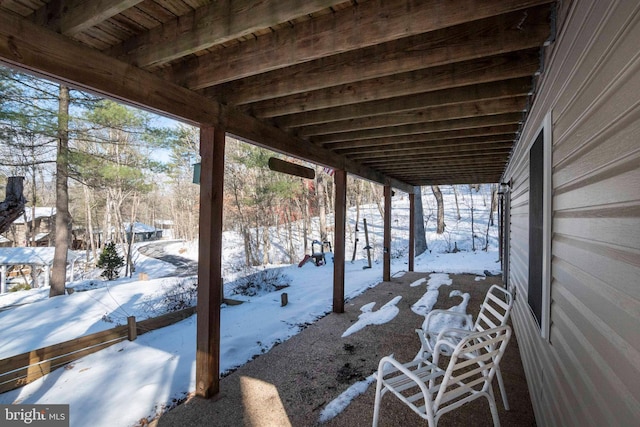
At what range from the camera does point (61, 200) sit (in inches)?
329

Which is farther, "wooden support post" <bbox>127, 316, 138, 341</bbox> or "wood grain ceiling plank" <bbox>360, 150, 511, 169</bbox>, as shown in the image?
"wood grain ceiling plank" <bbox>360, 150, 511, 169</bbox>

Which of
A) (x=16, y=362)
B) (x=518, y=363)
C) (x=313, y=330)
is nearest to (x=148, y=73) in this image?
(x=16, y=362)

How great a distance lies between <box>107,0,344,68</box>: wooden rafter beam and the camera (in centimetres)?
148

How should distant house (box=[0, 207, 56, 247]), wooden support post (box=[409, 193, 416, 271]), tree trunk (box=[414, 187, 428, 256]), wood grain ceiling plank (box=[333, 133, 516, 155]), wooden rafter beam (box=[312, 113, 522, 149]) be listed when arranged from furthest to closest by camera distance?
distant house (box=[0, 207, 56, 247]), tree trunk (box=[414, 187, 428, 256]), wooden support post (box=[409, 193, 416, 271]), wood grain ceiling plank (box=[333, 133, 516, 155]), wooden rafter beam (box=[312, 113, 522, 149])

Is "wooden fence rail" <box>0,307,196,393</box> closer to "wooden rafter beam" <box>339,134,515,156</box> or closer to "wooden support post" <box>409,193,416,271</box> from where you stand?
"wooden rafter beam" <box>339,134,515,156</box>

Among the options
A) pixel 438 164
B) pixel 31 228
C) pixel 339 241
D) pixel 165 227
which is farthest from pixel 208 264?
pixel 165 227

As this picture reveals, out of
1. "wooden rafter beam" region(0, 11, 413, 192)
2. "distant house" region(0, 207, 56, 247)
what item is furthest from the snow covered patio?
"distant house" region(0, 207, 56, 247)

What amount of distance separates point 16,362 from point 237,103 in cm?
318

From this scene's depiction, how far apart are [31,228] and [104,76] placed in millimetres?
20984

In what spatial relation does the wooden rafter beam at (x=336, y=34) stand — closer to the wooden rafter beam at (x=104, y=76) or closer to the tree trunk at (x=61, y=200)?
the wooden rafter beam at (x=104, y=76)

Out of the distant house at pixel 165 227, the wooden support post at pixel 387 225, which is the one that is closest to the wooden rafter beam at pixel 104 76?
the wooden support post at pixel 387 225

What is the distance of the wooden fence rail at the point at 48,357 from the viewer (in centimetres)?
275

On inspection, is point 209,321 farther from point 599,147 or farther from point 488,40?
point 488,40

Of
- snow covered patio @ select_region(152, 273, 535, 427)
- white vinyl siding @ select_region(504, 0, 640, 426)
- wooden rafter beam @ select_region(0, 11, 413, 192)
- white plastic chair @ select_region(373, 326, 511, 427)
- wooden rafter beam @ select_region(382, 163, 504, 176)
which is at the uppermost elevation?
wooden rafter beam @ select_region(382, 163, 504, 176)
